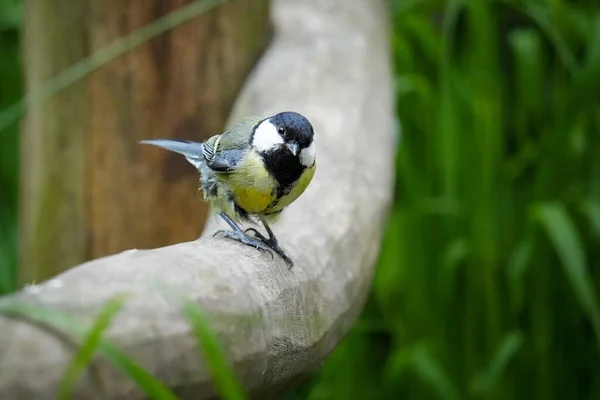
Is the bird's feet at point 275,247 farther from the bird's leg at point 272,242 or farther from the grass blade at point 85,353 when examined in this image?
the grass blade at point 85,353

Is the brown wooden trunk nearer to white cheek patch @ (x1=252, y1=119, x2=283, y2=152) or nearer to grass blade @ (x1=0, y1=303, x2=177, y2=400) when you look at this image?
white cheek patch @ (x1=252, y1=119, x2=283, y2=152)

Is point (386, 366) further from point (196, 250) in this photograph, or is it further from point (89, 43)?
point (196, 250)

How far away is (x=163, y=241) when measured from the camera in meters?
2.02

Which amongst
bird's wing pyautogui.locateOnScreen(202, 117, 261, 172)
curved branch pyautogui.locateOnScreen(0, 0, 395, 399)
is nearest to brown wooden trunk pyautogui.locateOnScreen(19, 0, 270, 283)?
curved branch pyautogui.locateOnScreen(0, 0, 395, 399)

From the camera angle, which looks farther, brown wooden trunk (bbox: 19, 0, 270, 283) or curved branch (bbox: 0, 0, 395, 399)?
brown wooden trunk (bbox: 19, 0, 270, 283)

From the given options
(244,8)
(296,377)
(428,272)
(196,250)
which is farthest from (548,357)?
(196,250)

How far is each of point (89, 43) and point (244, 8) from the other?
344mm

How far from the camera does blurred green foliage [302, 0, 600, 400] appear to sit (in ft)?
7.20

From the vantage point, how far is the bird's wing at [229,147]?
152 cm

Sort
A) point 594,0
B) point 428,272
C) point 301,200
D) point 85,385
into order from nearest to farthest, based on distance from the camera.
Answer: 1. point 85,385
2. point 301,200
3. point 428,272
4. point 594,0

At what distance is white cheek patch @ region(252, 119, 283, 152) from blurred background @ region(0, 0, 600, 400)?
A: 49 cm

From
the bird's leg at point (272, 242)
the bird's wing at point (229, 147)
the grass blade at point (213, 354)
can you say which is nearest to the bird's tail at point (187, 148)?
the bird's wing at point (229, 147)

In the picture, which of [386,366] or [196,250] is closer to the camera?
[196,250]

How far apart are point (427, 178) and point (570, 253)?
0.47m
